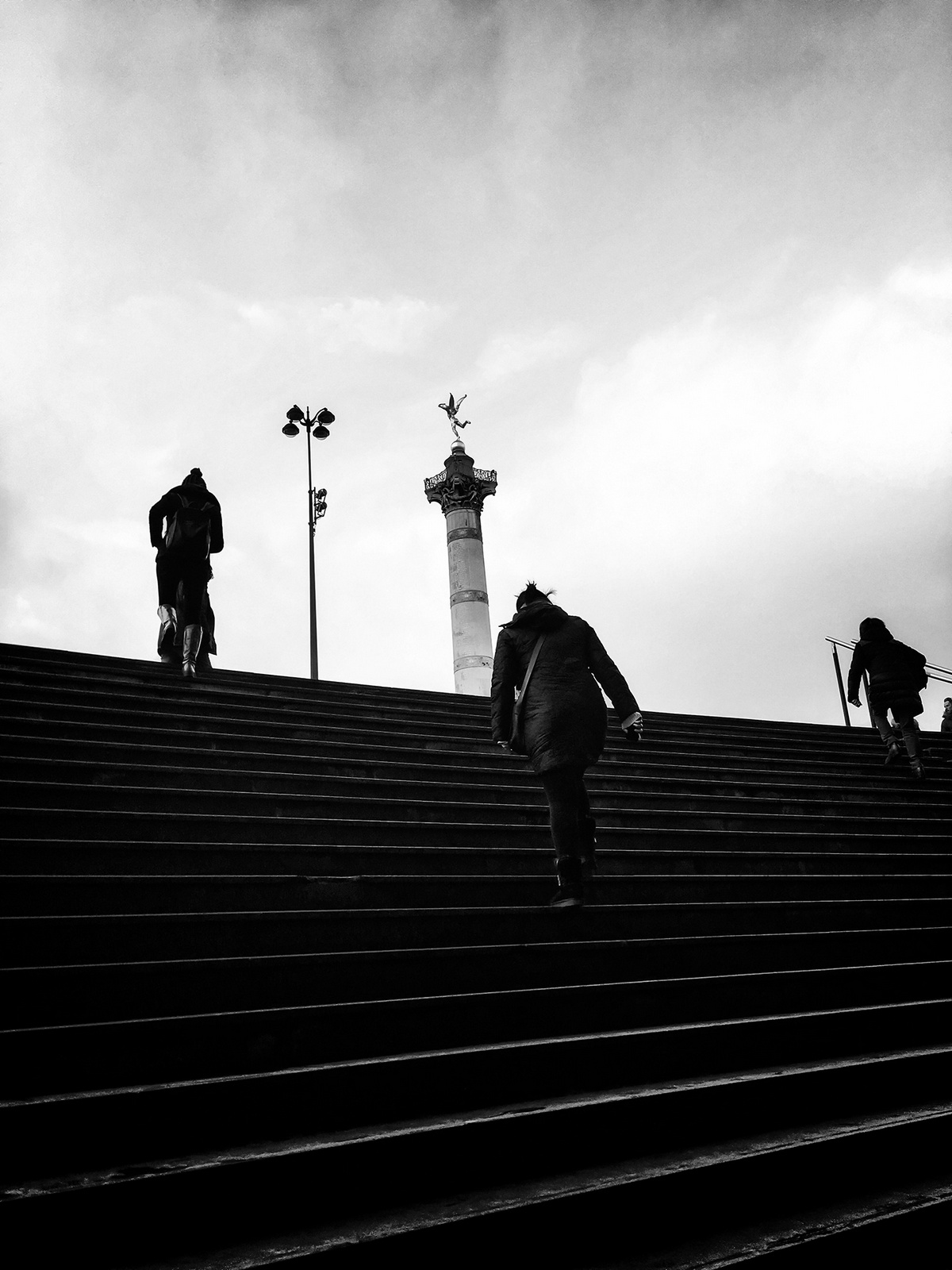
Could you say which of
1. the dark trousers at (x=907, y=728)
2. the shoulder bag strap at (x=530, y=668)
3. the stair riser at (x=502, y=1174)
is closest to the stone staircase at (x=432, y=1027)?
the stair riser at (x=502, y=1174)

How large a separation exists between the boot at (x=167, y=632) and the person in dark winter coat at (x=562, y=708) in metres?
4.39

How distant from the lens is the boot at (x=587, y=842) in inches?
168

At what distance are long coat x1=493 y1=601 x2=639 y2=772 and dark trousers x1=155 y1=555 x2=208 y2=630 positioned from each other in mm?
4214

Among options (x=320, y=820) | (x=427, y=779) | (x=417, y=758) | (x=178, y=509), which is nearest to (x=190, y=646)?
(x=178, y=509)

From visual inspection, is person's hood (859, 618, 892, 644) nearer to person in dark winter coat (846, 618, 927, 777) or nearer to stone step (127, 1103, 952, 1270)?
person in dark winter coat (846, 618, 927, 777)

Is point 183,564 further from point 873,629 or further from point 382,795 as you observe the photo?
point 873,629

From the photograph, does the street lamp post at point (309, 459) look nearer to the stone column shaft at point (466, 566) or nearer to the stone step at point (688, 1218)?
the stone column shaft at point (466, 566)

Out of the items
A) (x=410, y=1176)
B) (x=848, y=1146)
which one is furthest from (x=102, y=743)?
(x=848, y=1146)

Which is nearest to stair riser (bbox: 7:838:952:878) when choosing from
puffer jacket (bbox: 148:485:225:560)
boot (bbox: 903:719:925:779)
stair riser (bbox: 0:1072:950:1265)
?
stair riser (bbox: 0:1072:950:1265)

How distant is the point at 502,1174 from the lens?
2.35 m

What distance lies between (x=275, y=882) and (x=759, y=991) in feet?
6.28

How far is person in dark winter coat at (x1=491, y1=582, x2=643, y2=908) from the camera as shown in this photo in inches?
167

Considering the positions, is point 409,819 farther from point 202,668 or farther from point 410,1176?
point 202,668

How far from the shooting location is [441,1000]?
2998mm
